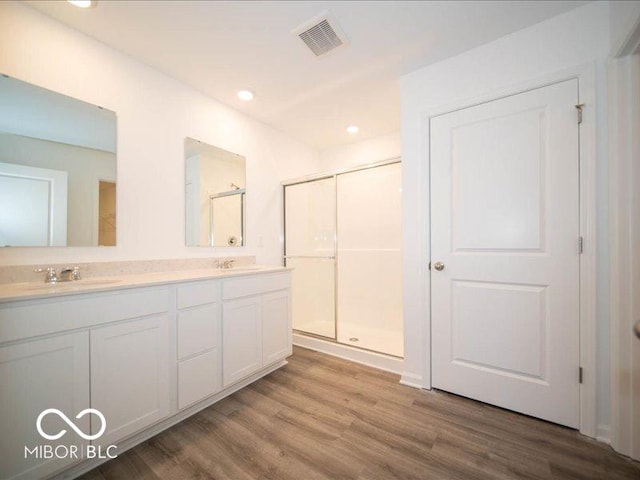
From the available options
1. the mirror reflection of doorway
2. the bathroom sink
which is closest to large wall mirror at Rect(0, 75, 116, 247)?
the mirror reflection of doorway

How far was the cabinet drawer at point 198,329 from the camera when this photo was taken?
61.3 inches

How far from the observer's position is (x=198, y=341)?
5.36 ft

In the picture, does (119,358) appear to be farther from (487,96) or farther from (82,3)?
(487,96)

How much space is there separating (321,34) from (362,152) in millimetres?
1861

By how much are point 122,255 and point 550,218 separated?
109 inches

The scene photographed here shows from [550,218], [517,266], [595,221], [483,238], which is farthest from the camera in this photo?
[483,238]

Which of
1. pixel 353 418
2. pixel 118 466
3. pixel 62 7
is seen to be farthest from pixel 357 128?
pixel 118 466

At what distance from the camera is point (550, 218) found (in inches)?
60.6

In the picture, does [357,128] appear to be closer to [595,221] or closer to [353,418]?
[595,221]

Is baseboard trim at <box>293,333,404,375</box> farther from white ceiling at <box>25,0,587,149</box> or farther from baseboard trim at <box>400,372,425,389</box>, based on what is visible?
white ceiling at <box>25,0,587,149</box>

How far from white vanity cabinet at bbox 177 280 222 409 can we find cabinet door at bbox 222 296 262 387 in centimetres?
5

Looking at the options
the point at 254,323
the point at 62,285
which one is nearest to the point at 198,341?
the point at 254,323

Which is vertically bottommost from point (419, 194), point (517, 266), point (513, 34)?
point (517, 266)

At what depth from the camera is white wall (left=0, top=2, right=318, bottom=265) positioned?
4.77ft
